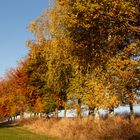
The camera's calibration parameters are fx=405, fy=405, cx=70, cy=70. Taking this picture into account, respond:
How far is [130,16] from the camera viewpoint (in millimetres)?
18359

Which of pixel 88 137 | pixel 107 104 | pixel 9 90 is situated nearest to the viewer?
pixel 107 104

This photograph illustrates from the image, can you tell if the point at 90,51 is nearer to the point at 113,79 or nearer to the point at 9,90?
the point at 113,79

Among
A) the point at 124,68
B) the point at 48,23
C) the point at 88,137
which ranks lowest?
the point at 88,137

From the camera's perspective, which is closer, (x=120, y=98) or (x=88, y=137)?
(x=120, y=98)

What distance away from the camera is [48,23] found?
4825 cm

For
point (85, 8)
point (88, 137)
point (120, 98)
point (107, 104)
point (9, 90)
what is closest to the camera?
point (85, 8)

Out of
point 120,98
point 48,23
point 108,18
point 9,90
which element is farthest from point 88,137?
point 9,90

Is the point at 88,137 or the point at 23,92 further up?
the point at 23,92

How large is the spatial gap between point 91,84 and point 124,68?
1.80 meters

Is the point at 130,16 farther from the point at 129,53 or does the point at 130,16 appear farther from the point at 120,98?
the point at 120,98

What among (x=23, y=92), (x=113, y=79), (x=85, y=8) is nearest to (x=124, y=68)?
(x=113, y=79)

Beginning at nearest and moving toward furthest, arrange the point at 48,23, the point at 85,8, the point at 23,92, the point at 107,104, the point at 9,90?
the point at 85,8 < the point at 107,104 < the point at 48,23 < the point at 23,92 < the point at 9,90

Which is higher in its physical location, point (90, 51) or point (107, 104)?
point (90, 51)

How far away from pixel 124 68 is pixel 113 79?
0.79 m
